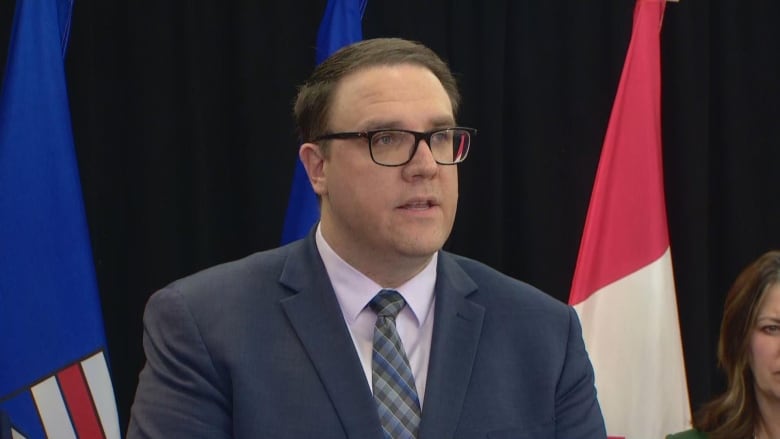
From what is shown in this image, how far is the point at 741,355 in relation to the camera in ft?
9.14

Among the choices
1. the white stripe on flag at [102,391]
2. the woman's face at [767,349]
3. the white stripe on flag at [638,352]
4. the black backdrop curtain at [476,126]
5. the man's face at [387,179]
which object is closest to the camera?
the man's face at [387,179]

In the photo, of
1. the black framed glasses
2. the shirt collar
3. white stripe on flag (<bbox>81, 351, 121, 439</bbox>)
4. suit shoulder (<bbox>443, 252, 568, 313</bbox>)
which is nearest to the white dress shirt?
the shirt collar

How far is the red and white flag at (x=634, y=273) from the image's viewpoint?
3115 mm

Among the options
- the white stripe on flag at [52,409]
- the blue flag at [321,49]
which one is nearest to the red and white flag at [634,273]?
the blue flag at [321,49]

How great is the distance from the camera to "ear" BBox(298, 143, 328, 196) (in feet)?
6.14

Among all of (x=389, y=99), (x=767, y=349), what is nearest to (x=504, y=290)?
(x=389, y=99)

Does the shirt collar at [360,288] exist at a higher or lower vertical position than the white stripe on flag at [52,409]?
higher

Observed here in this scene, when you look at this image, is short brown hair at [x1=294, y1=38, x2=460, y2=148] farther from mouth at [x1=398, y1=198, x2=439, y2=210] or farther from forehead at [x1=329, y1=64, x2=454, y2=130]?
mouth at [x1=398, y1=198, x2=439, y2=210]

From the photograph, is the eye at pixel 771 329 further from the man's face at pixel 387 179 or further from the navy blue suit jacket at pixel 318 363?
the man's face at pixel 387 179

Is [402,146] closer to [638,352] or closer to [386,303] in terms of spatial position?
[386,303]

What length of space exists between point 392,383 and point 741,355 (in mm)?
1509

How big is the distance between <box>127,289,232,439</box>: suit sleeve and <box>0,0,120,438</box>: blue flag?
122 cm

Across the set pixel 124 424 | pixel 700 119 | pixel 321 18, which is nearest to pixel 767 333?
pixel 700 119

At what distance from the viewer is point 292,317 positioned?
172 cm
